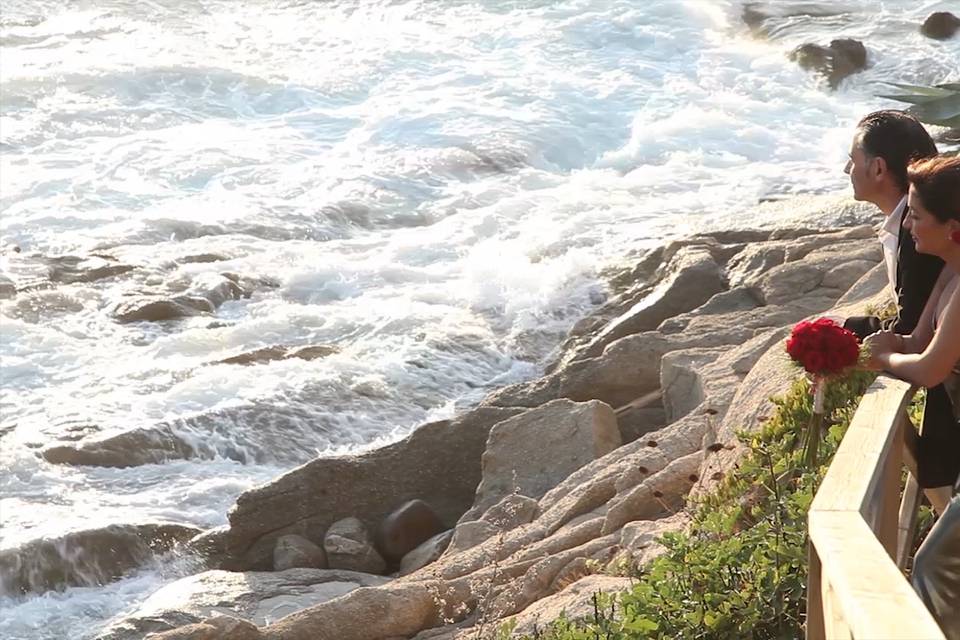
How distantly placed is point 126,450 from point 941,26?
16.6m

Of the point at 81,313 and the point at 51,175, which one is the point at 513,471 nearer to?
the point at 81,313

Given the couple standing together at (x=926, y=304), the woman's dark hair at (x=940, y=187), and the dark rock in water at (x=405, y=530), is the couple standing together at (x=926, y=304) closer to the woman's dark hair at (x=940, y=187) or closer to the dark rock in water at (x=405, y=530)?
the woman's dark hair at (x=940, y=187)

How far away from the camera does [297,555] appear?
8797mm

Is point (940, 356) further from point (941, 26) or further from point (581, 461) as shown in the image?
point (941, 26)

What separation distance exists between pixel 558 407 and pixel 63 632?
3262 millimetres

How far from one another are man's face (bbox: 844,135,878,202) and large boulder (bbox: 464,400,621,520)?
428 cm

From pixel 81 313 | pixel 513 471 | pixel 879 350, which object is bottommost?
pixel 81 313

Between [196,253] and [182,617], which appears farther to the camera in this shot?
[196,253]

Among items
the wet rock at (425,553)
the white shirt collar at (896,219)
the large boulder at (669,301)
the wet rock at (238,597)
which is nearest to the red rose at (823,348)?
the white shirt collar at (896,219)

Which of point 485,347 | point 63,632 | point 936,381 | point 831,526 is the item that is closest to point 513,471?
point 63,632

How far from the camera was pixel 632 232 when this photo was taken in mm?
14969

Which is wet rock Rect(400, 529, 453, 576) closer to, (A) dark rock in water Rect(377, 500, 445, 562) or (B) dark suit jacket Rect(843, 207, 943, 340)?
(A) dark rock in water Rect(377, 500, 445, 562)

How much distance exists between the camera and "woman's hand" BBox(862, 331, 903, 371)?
3.89m

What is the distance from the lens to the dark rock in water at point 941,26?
22.9m
